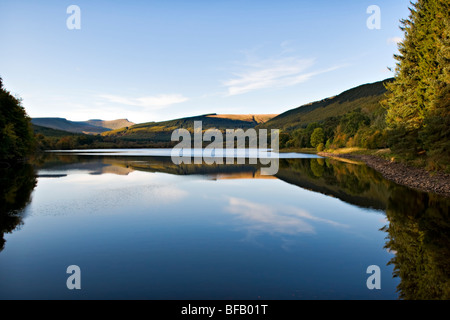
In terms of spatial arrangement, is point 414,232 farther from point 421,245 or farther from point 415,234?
point 421,245

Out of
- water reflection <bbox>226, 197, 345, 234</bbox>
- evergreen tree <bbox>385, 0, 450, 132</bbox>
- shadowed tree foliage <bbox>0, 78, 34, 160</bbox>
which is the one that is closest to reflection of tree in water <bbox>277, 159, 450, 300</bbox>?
water reflection <bbox>226, 197, 345, 234</bbox>

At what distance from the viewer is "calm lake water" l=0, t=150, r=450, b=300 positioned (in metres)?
8.57

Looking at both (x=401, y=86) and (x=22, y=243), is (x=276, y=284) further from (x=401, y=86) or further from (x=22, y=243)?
(x=401, y=86)

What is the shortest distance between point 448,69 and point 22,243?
3521cm

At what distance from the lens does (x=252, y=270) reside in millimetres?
9766

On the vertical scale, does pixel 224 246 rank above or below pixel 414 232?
below

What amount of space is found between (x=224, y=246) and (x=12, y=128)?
6104cm

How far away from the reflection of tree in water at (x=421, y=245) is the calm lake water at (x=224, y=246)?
0.15 ft

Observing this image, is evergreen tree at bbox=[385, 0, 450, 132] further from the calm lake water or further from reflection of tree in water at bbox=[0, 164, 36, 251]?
reflection of tree in water at bbox=[0, 164, 36, 251]

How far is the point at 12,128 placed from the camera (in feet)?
187

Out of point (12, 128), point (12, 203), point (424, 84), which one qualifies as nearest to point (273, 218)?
point (12, 203)

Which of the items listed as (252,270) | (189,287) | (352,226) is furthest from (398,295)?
(352,226)

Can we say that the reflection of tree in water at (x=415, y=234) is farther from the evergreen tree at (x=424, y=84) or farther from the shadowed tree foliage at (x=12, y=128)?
the shadowed tree foliage at (x=12, y=128)

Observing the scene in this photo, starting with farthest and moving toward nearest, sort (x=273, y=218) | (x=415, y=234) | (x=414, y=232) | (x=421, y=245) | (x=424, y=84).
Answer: (x=424, y=84) < (x=273, y=218) < (x=414, y=232) < (x=415, y=234) < (x=421, y=245)
